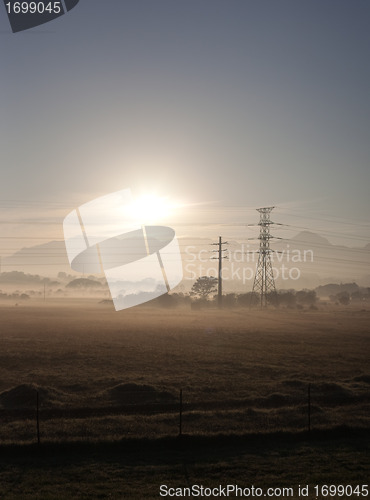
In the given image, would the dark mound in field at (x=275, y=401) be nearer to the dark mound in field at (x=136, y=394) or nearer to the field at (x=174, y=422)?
the field at (x=174, y=422)

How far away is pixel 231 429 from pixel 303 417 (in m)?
3.63

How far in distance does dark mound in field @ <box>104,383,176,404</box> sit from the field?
10 cm

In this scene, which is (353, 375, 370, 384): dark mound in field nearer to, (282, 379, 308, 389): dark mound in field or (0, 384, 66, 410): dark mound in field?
(282, 379, 308, 389): dark mound in field

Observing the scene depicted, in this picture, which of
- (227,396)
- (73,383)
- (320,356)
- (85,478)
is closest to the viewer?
(85,478)

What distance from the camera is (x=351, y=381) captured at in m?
27.0

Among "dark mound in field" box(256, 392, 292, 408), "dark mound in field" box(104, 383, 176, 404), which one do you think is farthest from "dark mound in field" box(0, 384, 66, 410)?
"dark mound in field" box(256, 392, 292, 408)

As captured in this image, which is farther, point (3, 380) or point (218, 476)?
point (3, 380)

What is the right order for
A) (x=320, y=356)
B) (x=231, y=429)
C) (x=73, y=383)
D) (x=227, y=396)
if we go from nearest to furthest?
1. (x=231, y=429)
2. (x=227, y=396)
3. (x=73, y=383)
4. (x=320, y=356)

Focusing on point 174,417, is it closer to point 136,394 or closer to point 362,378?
point 136,394

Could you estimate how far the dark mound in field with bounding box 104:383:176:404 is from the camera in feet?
74.0

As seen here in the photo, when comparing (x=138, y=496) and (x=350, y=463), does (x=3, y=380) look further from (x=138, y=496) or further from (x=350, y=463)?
(x=350, y=463)

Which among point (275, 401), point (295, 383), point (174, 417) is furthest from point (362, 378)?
point (174, 417)

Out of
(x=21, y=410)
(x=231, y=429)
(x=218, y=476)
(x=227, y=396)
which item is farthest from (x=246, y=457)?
(x=21, y=410)

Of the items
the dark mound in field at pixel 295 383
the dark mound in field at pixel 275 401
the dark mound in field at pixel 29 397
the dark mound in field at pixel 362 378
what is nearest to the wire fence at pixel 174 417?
the dark mound in field at pixel 275 401
